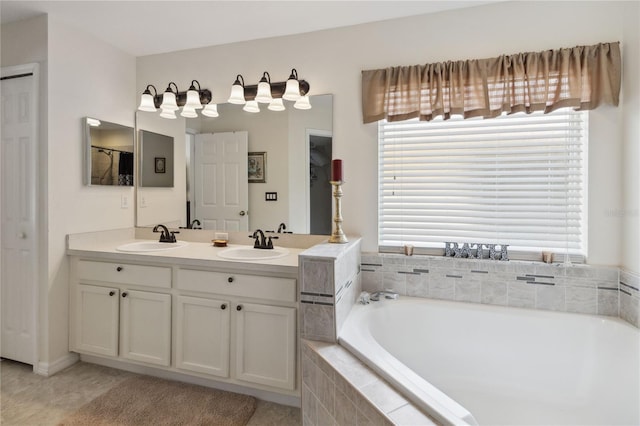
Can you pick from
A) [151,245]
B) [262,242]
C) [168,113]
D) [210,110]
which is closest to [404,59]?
[210,110]

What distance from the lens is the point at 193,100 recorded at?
2.54 m

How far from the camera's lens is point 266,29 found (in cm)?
235

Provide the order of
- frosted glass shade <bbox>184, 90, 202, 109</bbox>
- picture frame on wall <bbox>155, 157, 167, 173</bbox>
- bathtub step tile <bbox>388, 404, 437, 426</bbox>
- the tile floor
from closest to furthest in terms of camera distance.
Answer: bathtub step tile <bbox>388, 404, 437, 426</bbox>
the tile floor
frosted glass shade <bbox>184, 90, 202, 109</bbox>
picture frame on wall <bbox>155, 157, 167, 173</bbox>

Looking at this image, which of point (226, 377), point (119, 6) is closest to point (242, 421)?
point (226, 377)

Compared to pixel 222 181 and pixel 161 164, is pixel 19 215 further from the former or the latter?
pixel 222 181

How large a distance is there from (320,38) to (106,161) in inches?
75.3

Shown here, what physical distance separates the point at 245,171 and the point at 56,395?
1871 mm

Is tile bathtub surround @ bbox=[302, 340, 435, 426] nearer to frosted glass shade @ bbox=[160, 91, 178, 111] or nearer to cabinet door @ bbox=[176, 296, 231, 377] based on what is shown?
cabinet door @ bbox=[176, 296, 231, 377]

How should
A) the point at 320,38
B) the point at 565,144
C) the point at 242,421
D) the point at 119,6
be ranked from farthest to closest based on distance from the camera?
1. the point at 320,38
2. the point at 119,6
3. the point at 565,144
4. the point at 242,421

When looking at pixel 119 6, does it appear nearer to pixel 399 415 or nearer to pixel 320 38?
pixel 320 38

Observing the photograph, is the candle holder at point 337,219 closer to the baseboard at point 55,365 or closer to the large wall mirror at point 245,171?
the large wall mirror at point 245,171

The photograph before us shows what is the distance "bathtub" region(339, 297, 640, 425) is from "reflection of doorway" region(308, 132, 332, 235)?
697mm

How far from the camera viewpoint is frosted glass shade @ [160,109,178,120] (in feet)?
8.64

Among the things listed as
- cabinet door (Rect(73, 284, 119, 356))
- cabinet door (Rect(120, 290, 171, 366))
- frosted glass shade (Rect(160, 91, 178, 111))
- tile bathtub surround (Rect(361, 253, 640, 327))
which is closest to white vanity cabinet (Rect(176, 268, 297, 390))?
cabinet door (Rect(120, 290, 171, 366))
